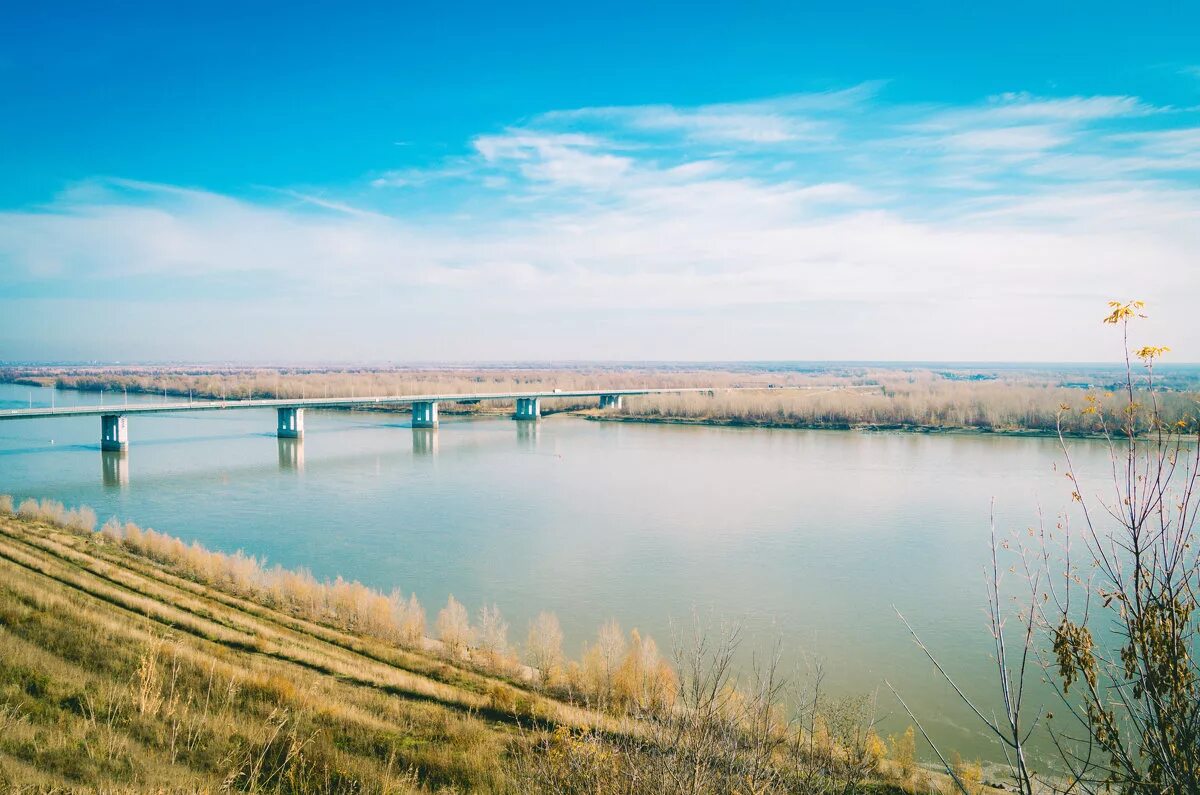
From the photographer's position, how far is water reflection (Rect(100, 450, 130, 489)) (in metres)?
21.8

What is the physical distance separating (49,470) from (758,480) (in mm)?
22322

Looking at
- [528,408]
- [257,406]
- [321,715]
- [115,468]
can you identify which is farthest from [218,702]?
[528,408]

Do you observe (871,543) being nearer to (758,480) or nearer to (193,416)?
(758,480)

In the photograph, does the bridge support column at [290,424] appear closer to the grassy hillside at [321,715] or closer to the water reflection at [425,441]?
the water reflection at [425,441]

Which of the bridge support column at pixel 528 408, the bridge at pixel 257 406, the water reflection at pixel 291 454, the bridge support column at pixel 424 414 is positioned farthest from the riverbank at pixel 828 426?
the water reflection at pixel 291 454

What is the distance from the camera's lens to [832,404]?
4559 centimetres

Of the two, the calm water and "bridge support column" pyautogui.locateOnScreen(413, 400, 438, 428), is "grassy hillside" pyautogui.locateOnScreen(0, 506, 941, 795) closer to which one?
the calm water

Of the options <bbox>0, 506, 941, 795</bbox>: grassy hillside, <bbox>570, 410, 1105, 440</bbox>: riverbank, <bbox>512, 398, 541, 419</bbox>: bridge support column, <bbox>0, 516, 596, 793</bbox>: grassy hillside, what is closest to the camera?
<bbox>0, 506, 941, 795</bbox>: grassy hillside

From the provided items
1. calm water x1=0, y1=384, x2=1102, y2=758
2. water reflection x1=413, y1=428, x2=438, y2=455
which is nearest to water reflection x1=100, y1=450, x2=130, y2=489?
calm water x1=0, y1=384, x2=1102, y2=758

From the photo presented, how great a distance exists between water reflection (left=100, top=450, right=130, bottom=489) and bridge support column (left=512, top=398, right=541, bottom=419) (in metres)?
23.4

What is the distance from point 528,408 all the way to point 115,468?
25876mm

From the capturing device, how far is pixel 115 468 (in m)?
24.1

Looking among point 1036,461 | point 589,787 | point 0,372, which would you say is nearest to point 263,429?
point 1036,461

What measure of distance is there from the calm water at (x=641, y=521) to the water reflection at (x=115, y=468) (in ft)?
0.51
